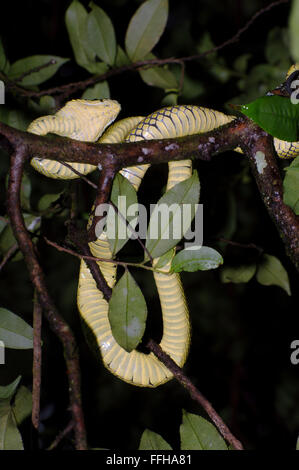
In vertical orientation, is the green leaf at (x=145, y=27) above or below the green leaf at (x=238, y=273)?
above

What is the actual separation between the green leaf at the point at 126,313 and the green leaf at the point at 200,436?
180 millimetres

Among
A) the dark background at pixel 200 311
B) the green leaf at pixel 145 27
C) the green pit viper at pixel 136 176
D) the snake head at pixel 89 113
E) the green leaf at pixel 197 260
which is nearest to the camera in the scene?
the green leaf at pixel 197 260

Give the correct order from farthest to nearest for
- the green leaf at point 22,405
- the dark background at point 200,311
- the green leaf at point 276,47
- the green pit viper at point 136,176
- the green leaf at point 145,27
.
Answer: the dark background at point 200,311 → the green leaf at point 276,47 → the green leaf at point 145,27 → the green pit viper at point 136,176 → the green leaf at point 22,405

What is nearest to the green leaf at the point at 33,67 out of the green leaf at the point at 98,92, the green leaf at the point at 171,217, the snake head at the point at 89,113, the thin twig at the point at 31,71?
the thin twig at the point at 31,71

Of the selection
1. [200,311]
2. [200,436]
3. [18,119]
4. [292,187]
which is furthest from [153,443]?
[200,311]

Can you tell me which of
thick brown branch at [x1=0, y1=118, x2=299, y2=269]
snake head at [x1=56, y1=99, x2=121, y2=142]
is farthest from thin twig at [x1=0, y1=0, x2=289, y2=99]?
thick brown branch at [x1=0, y1=118, x2=299, y2=269]

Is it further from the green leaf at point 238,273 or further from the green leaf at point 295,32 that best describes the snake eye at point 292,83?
the green leaf at point 238,273

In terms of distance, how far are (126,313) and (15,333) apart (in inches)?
9.5

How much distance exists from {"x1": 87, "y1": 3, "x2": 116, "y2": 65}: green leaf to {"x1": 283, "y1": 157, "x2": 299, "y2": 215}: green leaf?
2.85ft

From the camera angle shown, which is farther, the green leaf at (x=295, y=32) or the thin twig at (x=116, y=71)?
the thin twig at (x=116, y=71)

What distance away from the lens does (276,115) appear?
0.71 meters

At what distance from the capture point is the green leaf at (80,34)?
1.46 m

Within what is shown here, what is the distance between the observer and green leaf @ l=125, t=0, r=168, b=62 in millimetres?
1377

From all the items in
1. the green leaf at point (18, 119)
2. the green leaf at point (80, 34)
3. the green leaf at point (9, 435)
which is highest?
the green leaf at point (80, 34)
